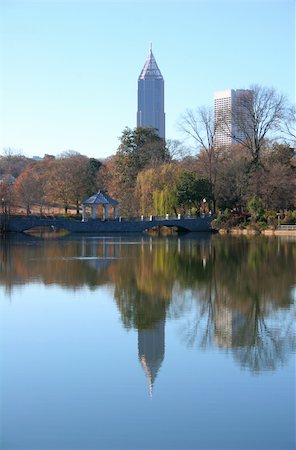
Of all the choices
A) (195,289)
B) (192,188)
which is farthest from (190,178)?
(195,289)

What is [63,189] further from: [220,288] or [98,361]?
[98,361]

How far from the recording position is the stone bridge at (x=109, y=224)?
158 feet

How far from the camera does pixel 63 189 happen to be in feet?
203

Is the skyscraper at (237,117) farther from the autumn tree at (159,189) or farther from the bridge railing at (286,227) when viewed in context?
the bridge railing at (286,227)

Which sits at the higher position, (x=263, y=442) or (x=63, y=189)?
(x=63, y=189)

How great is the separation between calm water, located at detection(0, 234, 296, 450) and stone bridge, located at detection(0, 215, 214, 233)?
30.3 metres

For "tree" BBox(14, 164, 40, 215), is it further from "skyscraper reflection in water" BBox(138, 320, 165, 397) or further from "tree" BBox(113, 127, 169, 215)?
"skyscraper reflection in water" BBox(138, 320, 165, 397)

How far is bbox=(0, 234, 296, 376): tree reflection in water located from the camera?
10320mm

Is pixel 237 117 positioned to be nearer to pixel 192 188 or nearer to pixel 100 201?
pixel 192 188

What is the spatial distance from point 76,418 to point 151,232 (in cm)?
4546

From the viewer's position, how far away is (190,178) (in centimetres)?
4969

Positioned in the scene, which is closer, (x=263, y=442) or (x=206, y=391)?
(x=263, y=442)

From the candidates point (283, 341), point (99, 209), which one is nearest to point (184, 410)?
point (283, 341)

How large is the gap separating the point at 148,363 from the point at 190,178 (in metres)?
41.0
